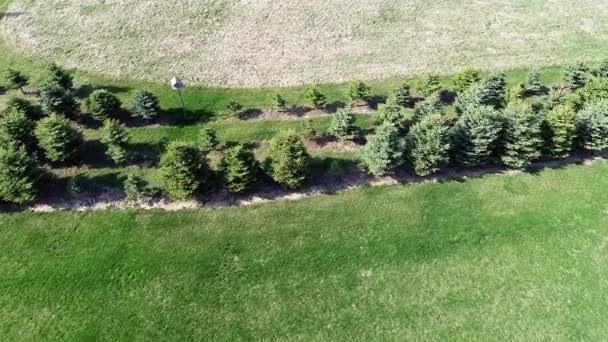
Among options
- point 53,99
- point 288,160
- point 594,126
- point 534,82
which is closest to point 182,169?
point 288,160

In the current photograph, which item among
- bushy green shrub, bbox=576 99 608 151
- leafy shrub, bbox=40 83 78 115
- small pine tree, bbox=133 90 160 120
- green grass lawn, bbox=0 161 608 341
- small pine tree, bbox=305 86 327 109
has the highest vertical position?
leafy shrub, bbox=40 83 78 115

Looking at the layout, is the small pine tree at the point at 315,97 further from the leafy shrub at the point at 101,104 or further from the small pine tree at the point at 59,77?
the small pine tree at the point at 59,77

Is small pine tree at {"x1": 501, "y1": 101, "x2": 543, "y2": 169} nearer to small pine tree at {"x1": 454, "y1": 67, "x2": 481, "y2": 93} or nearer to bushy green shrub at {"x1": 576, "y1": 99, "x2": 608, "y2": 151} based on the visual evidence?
bushy green shrub at {"x1": 576, "y1": 99, "x2": 608, "y2": 151}

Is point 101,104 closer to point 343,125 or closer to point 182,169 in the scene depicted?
point 182,169

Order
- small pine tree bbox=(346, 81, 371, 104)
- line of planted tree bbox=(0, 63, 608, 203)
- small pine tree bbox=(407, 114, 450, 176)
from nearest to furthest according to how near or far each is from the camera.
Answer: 1. line of planted tree bbox=(0, 63, 608, 203)
2. small pine tree bbox=(407, 114, 450, 176)
3. small pine tree bbox=(346, 81, 371, 104)

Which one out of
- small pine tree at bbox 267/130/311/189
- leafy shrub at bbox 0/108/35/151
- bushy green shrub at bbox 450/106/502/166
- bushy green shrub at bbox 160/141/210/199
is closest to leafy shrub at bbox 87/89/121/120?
leafy shrub at bbox 0/108/35/151

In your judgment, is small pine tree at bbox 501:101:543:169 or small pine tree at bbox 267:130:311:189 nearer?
small pine tree at bbox 267:130:311:189

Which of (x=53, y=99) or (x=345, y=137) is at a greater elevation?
(x=53, y=99)

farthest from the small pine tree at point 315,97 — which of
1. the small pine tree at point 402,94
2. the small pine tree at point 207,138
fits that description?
the small pine tree at point 207,138
